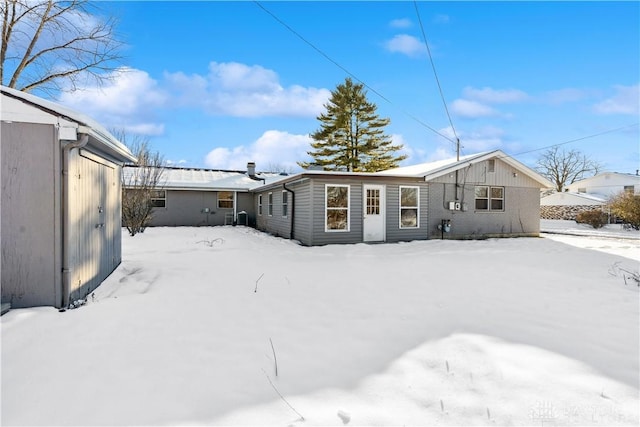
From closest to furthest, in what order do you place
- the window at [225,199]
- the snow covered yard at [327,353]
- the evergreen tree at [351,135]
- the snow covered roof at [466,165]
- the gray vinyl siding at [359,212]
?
the snow covered yard at [327,353], the gray vinyl siding at [359,212], the snow covered roof at [466,165], the window at [225,199], the evergreen tree at [351,135]

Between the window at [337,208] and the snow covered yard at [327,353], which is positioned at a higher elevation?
the window at [337,208]

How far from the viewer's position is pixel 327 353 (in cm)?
308

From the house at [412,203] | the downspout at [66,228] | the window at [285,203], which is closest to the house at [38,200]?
the downspout at [66,228]

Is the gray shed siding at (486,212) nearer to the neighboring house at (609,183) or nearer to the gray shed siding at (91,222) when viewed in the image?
the gray shed siding at (91,222)

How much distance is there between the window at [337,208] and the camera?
1076cm

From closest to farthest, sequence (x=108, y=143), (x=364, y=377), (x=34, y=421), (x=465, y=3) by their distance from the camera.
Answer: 1. (x=34, y=421)
2. (x=364, y=377)
3. (x=108, y=143)
4. (x=465, y=3)

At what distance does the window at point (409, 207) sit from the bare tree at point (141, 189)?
372 inches

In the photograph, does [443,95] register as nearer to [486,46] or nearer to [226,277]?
[486,46]

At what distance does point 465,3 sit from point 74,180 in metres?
11.0

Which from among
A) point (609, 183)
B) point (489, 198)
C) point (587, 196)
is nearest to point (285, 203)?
point (489, 198)

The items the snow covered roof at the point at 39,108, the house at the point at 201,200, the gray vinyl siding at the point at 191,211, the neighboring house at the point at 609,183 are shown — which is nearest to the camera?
the snow covered roof at the point at 39,108

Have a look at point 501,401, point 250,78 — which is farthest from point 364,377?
point 250,78

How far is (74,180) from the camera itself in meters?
4.13

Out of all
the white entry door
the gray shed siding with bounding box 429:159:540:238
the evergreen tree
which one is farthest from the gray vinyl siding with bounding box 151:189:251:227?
the evergreen tree
